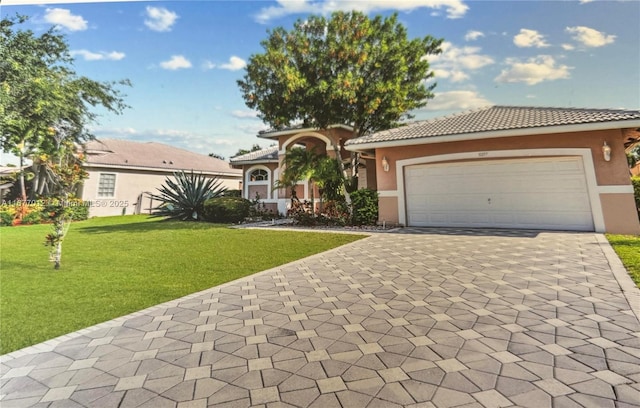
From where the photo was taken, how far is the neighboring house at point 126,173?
19.7 m

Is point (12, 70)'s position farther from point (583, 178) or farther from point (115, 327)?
point (583, 178)

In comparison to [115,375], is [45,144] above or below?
above

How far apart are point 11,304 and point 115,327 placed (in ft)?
7.51

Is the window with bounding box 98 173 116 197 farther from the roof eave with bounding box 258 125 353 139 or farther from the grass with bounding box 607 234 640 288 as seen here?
the grass with bounding box 607 234 640 288

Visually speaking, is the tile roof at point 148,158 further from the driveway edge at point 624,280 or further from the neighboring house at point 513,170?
the driveway edge at point 624,280

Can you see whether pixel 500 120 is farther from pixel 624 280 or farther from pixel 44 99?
pixel 44 99

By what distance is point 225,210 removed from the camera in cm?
1546

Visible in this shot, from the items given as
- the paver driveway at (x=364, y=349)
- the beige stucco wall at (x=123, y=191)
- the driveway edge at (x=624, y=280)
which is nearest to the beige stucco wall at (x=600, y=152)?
the driveway edge at (x=624, y=280)

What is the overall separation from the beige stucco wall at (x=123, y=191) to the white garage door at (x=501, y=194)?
1988 cm

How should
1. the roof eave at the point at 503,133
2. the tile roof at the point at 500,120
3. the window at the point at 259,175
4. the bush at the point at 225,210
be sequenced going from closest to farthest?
1. the roof eave at the point at 503,133
2. the tile roof at the point at 500,120
3. the bush at the point at 225,210
4. the window at the point at 259,175

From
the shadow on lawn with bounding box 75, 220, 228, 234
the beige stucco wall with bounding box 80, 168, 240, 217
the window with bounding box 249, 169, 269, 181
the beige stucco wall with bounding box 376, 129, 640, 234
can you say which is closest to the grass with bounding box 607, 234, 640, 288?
the beige stucco wall with bounding box 376, 129, 640, 234

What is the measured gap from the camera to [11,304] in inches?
171

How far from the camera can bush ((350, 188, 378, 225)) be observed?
→ 42.2ft

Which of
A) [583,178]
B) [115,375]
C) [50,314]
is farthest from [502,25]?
[50,314]
